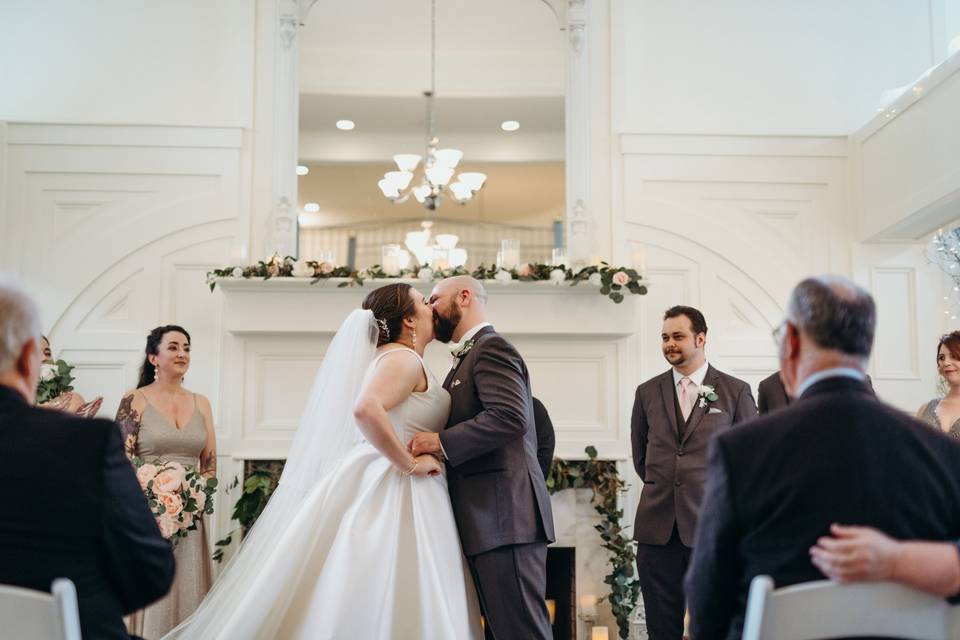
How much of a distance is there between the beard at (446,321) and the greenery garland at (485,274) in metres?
1.96

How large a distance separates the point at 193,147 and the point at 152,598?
15.3 ft

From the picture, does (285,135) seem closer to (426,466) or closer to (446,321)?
(446,321)

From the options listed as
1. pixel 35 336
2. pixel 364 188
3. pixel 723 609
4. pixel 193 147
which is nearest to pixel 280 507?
pixel 35 336

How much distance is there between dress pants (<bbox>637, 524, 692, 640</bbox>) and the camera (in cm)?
420

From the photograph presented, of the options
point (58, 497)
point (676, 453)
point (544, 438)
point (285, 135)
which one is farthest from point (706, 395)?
point (285, 135)

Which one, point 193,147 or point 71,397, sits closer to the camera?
point 71,397

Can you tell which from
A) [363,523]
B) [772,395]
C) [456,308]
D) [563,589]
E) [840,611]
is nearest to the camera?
[840,611]

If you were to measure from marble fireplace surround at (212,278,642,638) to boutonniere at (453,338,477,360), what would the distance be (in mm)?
2165

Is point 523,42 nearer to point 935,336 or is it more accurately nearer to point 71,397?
point 935,336

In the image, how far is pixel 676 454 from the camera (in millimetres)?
4305

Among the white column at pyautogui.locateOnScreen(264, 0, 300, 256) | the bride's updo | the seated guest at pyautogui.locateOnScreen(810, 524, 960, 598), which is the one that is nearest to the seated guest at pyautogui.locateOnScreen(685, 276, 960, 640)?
the seated guest at pyautogui.locateOnScreen(810, 524, 960, 598)

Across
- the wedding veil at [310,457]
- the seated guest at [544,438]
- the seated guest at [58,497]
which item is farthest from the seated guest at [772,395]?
the seated guest at [58,497]

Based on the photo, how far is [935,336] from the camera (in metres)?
6.11

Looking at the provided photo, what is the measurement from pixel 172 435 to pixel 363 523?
2.10 meters
